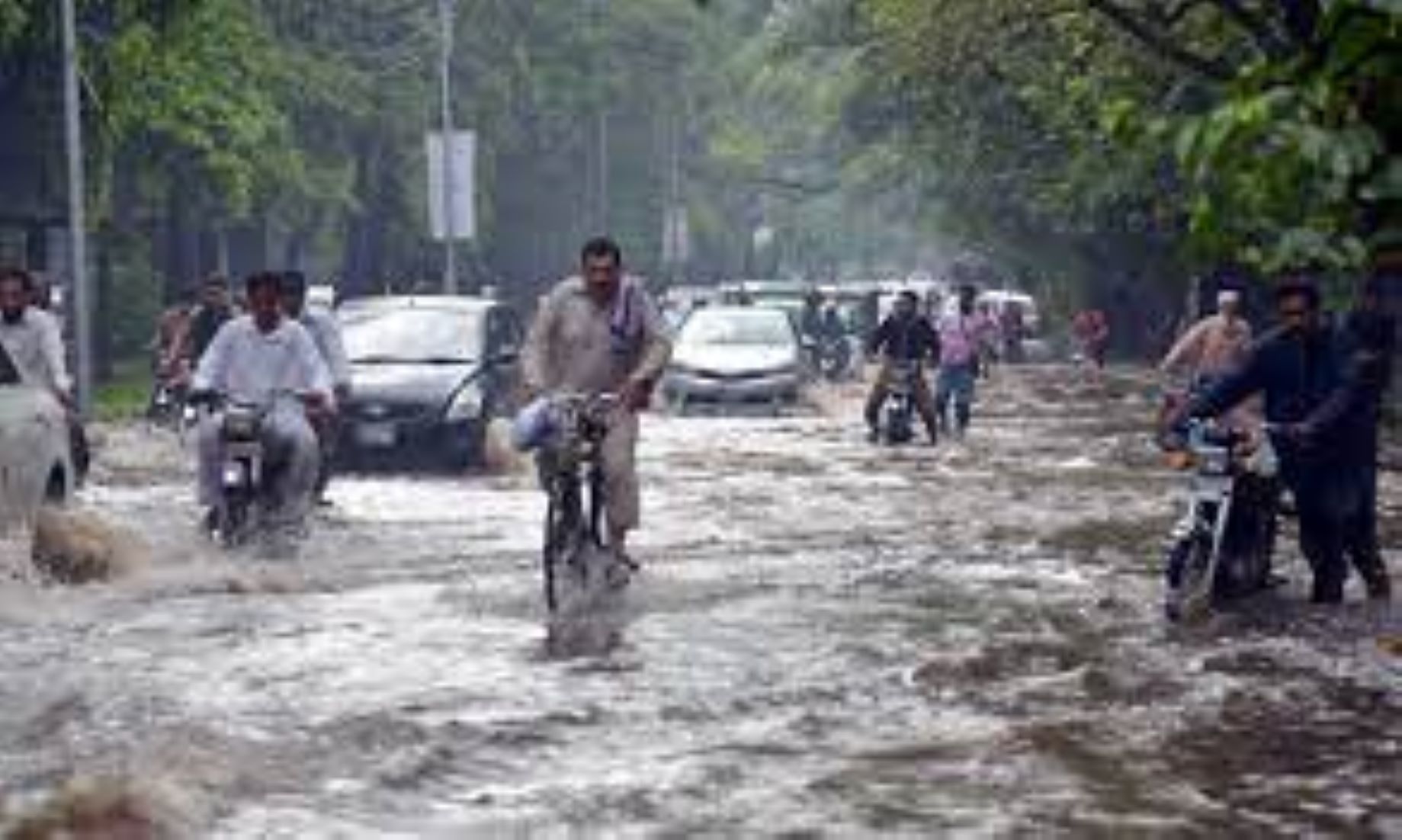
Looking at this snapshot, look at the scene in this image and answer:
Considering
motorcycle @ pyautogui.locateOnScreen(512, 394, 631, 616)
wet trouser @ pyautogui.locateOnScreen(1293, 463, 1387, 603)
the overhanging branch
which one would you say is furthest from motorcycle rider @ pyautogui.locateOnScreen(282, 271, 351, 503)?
wet trouser @ pyautogui.locateOnScreen(1293, 463, 1387, 603)

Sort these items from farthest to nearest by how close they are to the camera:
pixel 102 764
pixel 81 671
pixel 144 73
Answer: pixel 144 73, pixel 81 671, pixel 102 764

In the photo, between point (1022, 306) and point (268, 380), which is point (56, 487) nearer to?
point (268, 380)

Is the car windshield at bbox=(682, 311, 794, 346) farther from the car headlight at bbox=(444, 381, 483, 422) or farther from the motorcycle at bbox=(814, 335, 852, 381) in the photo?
the car headlight at bbox=(444, 381, 483, 422)

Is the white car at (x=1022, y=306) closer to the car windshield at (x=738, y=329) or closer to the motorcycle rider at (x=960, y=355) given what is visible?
the car windshield at (x=738, y=329)

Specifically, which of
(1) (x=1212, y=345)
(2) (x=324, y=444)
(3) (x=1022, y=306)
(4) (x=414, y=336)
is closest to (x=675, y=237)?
(3) (x=1022, y=306)

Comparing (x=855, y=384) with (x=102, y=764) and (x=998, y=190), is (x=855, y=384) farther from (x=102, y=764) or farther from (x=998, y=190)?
(x=102, y=764)

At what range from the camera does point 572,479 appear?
39.8ft

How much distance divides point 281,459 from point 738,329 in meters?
18.9

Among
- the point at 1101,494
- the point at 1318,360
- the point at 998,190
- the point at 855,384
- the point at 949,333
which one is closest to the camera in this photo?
the point at 1318,360

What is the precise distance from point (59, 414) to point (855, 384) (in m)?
30.2

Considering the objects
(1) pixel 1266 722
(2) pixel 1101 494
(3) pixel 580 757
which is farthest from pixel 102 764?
(2) pixel 1101 494

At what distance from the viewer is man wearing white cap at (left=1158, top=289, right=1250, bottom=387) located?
16.6m

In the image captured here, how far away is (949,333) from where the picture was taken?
26672 mm

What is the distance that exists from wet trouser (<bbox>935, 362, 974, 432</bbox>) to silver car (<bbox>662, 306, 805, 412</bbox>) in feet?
14.2
